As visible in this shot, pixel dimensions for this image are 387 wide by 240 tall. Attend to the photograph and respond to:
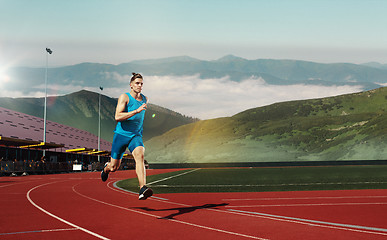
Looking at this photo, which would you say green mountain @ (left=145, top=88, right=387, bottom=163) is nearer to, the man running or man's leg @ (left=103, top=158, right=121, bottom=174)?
man's leg @ (left=103, top=158, right=121, bottom=174)

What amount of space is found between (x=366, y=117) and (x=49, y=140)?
445 feet

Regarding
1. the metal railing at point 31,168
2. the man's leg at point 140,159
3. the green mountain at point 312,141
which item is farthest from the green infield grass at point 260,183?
the green mountain at point 312,141

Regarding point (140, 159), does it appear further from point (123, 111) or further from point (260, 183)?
point (260, 183)

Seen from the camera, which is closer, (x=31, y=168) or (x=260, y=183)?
(x=260, y=183)

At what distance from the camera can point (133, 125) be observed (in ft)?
A: 32.3

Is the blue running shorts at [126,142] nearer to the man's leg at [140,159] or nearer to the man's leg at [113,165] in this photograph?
the man's leg at [140,159]

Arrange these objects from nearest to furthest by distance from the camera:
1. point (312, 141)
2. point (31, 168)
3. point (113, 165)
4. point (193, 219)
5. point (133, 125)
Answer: point (133, 125)
point (113, 165)
point (193, 219)
point (31, 168)
point (312, 141)

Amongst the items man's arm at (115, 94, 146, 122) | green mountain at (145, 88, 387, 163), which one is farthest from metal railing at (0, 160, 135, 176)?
green mountain at (145, 88, 387, 163)

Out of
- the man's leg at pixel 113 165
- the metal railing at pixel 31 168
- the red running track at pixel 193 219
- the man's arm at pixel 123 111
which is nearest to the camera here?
the red running track at pixel 193 219

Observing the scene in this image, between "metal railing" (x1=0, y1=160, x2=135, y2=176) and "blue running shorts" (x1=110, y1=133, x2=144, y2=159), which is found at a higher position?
"blue running shorts" (x1=110, y1=133, x2=144, y2=159)

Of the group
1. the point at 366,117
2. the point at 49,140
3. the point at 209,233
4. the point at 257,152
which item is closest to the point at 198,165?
the point at 49,140

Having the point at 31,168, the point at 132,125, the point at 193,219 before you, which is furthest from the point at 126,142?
the point at 31,168

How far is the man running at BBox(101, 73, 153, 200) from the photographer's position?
9398mm

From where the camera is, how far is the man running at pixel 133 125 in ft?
30.8
